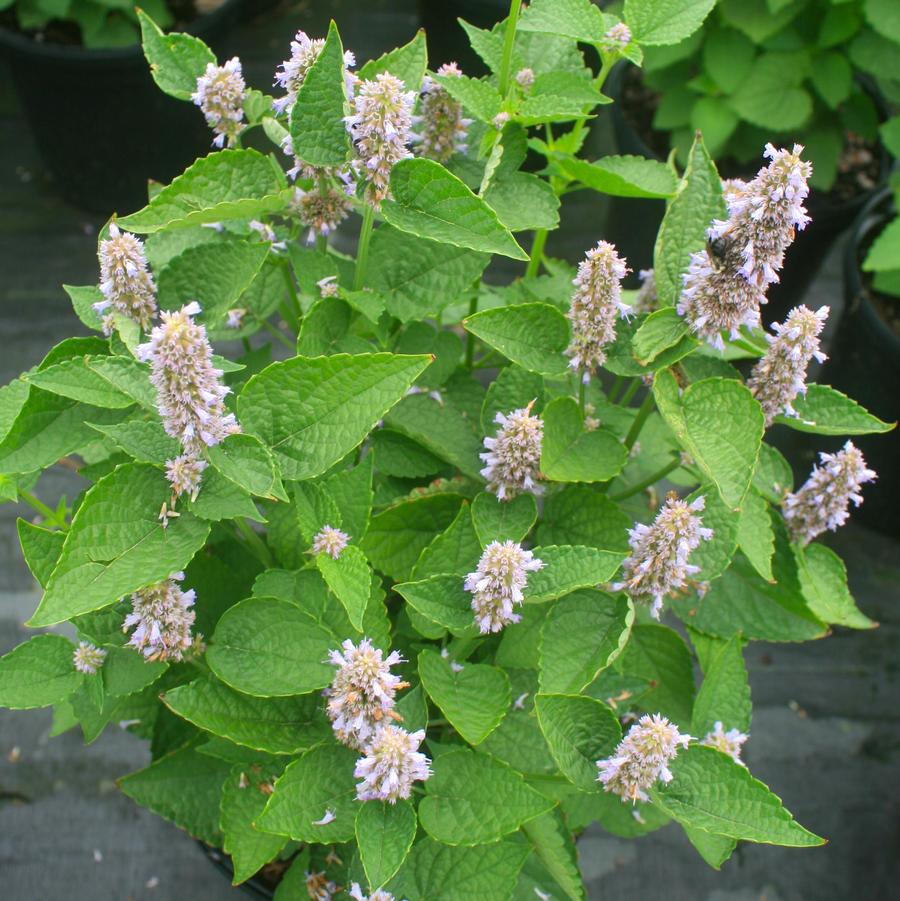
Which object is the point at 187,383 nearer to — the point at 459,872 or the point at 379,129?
the point at 379,129

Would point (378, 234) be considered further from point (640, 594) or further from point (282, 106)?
point (640, 594)

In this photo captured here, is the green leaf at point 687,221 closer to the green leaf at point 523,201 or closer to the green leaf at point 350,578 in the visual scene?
the green leaf at point 523,201

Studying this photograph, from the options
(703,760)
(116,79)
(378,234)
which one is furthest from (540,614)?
(116,79)

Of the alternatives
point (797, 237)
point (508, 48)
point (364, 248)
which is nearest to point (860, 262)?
point (797, 237)

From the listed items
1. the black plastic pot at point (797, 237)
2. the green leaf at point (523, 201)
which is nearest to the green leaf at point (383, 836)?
the green leaf at point (523, 201)

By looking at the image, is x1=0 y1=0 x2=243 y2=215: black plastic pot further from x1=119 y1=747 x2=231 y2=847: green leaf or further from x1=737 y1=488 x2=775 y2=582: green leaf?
x1=737 y1=488 x2=775 y2=582: green leaf

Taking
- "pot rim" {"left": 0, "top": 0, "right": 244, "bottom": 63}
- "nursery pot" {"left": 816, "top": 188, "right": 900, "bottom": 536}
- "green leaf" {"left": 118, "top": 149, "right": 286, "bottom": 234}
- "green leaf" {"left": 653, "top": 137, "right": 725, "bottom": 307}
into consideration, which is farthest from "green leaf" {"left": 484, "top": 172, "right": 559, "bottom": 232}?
"pot rim" {"left": 0, "top": 0, "right": 244, "bottom": 63}
